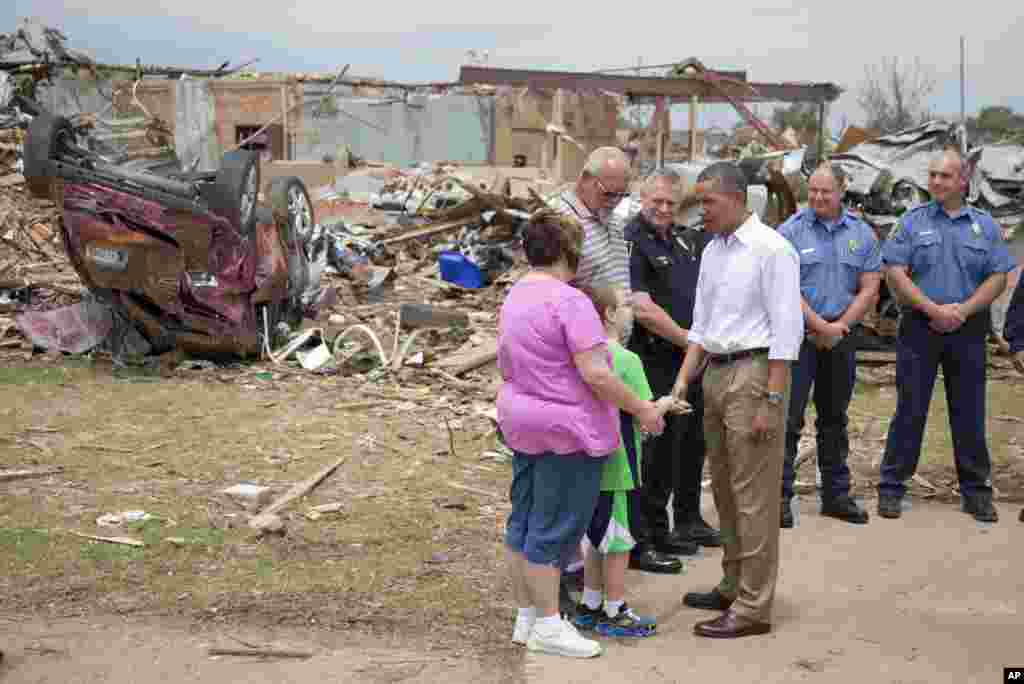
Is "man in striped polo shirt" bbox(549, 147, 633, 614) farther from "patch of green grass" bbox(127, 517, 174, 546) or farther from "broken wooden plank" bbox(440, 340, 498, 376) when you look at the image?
"broken wooden plank" bbox(440, 340, 498, 376)

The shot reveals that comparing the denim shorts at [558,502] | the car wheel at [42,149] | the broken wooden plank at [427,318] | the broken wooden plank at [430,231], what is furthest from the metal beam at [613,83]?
the denim shorts at [558,502]

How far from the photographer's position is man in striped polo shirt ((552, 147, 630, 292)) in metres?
5.32

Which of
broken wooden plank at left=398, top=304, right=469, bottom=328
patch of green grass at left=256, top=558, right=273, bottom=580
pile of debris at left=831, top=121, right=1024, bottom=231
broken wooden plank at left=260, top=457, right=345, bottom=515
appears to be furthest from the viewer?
pile of debris at left=831, top=121, right=1024, bottom=231

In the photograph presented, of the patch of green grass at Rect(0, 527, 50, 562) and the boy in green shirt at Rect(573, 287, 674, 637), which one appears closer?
the boy in green shirt at Rect(573, 287, 674, 637)

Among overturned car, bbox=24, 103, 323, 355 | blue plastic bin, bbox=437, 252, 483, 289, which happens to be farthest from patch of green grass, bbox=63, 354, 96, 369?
blue plastic bin, bbox=437, 252, 483, 289

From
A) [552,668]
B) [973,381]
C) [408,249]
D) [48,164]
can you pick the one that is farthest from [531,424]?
[408,249]

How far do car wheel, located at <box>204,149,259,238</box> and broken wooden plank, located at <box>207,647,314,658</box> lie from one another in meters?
6.25

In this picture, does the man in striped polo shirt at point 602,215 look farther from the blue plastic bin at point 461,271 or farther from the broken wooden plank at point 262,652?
the blue plastic bin at point 461,271

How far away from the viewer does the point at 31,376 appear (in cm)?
1006

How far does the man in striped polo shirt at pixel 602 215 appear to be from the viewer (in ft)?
17.4

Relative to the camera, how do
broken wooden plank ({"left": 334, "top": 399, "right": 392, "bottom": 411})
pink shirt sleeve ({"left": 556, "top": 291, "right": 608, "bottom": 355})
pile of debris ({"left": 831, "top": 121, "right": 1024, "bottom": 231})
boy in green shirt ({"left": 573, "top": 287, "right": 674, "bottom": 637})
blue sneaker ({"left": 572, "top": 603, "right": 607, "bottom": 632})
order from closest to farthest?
1. pink shirt sleeve ({"left": 556, "top": 291, "right": 608, "bottom": 355})
2. boy in green shirt ({"left": 573, "top": 287, "right": 674, "bottom": 637})
3. blue sneaker ({"left": 572, "top": 603, "right": 607, "bottom": 632})
4. broken wooden plank ({"left": 334, "top": 399, "right": 392, "bottom": 411})
5. pile of debris ({"left": 831, "top": 121, "right": 1024, "bottom": 231})

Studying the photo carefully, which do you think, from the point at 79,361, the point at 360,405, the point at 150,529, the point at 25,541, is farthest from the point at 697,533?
the point at 79,361

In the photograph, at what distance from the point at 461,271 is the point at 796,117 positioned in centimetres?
3220

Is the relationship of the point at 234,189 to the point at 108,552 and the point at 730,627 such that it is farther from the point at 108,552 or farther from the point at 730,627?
the point at 730,627
